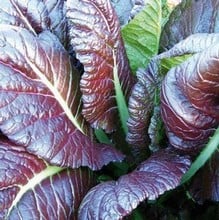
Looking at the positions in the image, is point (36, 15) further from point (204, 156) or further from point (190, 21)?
point (204, 156)

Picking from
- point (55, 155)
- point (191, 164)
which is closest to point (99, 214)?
point (55, 155)

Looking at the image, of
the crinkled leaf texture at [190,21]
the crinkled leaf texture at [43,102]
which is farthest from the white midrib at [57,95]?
the crinkled leaf texture at [190,21]

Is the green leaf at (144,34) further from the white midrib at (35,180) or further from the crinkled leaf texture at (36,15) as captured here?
the white midrib at (35,180)

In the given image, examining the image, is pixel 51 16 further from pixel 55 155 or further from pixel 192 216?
pixel 192 216

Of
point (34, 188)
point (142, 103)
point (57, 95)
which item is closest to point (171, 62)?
point (142, 103)

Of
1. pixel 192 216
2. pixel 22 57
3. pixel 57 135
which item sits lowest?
pixel 192 216

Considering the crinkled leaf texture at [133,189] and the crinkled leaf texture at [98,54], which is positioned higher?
the crinkled leaf texture at [98,54]

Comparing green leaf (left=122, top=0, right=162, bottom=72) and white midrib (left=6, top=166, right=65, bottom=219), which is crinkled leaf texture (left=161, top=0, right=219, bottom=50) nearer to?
green leaf (left=122, top=0, right=162, bottom=72)
